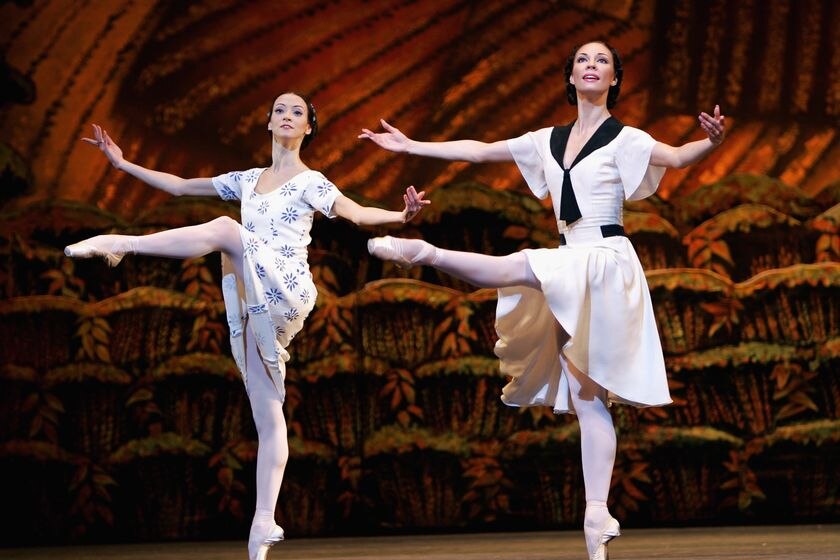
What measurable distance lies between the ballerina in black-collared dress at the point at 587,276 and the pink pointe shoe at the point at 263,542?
80 centimetres

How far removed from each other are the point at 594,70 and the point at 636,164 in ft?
→ 1.02

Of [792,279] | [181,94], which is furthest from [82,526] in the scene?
[792,279]

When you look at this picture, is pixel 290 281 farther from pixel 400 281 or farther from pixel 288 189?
pixel 400 281

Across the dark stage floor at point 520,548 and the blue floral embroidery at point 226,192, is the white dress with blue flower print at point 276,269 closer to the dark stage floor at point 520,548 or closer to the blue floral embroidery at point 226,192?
the blue floral embroidery at point 226,192

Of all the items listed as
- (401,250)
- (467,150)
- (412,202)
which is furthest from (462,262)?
(467,150)

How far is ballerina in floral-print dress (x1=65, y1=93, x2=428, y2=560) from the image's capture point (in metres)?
3.31

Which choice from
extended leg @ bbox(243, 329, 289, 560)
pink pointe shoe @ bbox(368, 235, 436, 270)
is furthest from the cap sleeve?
pink pointe shoe @ bbox(368, 235, 436, 270)

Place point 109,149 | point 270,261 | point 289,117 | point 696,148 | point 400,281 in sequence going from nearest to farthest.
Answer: point 696,148 → point 270,261 → point 289,117 → point 109,149 → point 400,281

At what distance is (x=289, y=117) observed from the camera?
3537mm

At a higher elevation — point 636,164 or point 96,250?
point 636,164

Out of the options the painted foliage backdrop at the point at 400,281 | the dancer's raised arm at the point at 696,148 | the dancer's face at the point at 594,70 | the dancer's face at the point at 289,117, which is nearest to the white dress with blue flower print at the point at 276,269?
the dancer's face at the point at 289,117

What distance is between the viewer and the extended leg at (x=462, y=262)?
9.48ft

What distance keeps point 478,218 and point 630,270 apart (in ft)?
6.36

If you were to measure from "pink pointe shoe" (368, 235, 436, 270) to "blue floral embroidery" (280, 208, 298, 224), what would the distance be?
1.93ft
